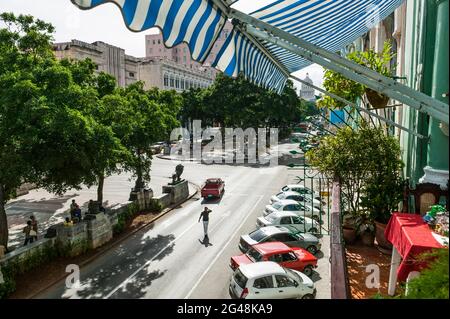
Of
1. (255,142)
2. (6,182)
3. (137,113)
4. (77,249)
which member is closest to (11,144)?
(6,182)

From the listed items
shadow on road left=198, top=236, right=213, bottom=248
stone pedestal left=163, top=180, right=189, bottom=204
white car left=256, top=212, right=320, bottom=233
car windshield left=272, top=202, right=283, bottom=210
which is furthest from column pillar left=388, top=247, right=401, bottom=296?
stone pedestal left=163, top=180, right=189, bottom=204

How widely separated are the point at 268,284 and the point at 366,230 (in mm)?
4718

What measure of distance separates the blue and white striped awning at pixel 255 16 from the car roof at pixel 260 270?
251 inches

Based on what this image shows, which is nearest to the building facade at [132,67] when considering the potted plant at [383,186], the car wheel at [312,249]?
the car wheel at [312,249]

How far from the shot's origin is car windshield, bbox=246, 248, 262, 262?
1520 centimetres

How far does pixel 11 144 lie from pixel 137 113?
9.27m

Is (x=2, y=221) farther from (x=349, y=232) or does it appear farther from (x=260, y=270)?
(x=349, y=232)

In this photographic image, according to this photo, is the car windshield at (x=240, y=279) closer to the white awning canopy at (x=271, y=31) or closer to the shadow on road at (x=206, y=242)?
the shadow on road at (x=206, y=242)

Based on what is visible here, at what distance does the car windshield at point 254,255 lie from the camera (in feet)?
49.9

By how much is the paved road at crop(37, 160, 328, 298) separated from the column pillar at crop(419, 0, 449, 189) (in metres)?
8.80

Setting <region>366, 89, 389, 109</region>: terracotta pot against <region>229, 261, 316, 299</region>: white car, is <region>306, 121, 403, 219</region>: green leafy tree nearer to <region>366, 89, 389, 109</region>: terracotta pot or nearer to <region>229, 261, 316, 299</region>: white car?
<region>366, 89, 389, 109</region>: terracotta pot

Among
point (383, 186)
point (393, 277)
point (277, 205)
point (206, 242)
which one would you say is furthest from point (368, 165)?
point (277, 205)

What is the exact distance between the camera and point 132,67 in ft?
223
